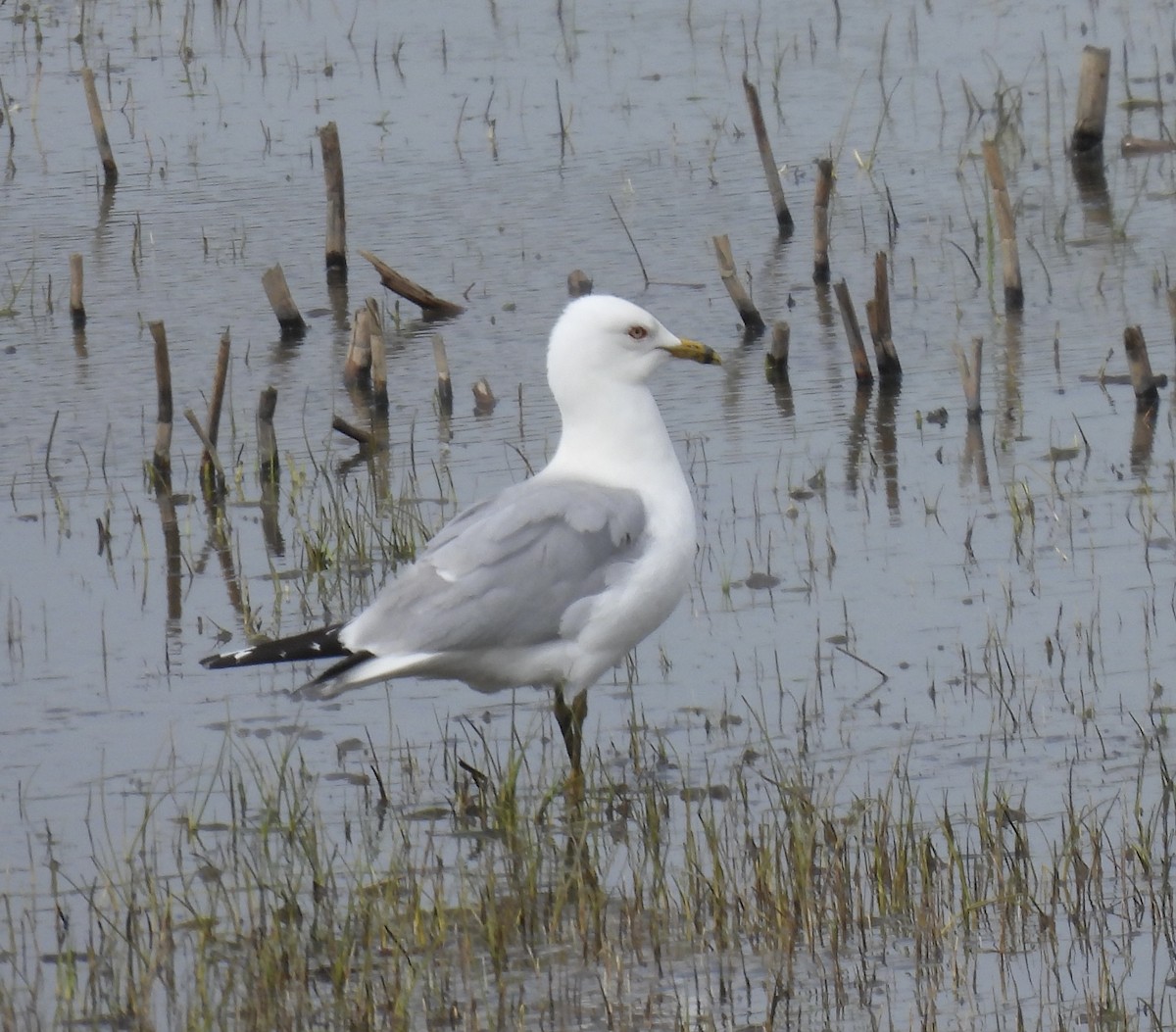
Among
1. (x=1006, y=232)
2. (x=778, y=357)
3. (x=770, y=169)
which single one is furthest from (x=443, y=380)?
(x=770, y=169)

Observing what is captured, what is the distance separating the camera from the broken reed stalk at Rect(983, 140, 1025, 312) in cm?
1196

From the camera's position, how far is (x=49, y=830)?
6.45 m

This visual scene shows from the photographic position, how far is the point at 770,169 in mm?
14625

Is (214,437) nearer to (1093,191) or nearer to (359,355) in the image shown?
(359,355)

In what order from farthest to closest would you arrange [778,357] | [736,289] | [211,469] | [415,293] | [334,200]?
[334,200]
[415,293]
[736,289]
[778,357]
[211,469]

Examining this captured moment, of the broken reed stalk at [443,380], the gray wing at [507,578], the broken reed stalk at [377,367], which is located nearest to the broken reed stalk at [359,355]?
the broken reed stalk at [377,367]

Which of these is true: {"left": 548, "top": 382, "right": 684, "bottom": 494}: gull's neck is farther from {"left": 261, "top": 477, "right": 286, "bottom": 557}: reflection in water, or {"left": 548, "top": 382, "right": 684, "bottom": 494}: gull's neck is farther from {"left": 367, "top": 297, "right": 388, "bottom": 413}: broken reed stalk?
{"left": 367, "top": 297, "right": 388, "bottom": 413}: broken reed stalk

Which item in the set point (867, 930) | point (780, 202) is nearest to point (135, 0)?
point (780, 202)

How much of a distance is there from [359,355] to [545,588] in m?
5.35

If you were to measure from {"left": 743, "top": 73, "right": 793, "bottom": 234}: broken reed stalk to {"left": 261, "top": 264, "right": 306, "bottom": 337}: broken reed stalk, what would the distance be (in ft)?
10.7

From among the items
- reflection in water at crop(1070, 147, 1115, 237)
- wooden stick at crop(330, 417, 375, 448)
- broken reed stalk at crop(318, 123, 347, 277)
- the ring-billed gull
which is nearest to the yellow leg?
the ring-billed gull

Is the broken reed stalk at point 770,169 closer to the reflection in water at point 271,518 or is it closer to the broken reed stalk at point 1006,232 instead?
the broken reed stalk at point 1006,232

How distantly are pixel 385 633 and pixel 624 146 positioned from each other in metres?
11.6

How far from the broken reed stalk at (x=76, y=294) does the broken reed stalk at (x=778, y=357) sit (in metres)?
4.33
